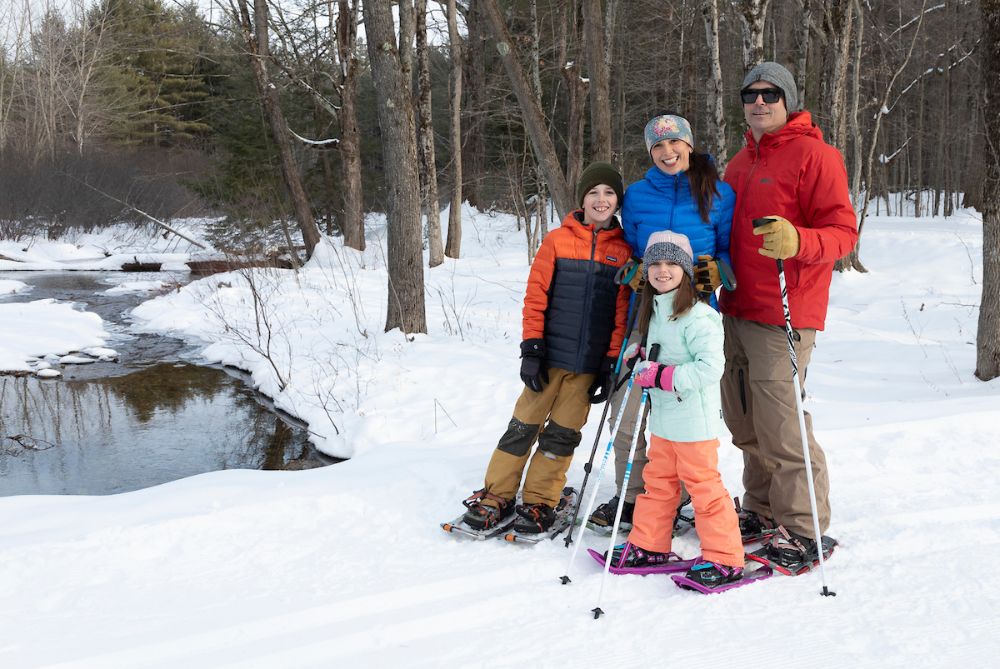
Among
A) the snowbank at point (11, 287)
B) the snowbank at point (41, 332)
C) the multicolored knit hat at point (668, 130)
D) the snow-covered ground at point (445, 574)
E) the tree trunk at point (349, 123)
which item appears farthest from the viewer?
the tree trunk at point (349, 123)

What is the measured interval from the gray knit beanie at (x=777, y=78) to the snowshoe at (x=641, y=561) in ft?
6.88

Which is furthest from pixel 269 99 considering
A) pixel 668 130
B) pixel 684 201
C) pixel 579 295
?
pixel 684 201

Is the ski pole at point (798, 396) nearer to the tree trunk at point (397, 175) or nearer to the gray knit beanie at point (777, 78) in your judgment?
the gray knit beanie at point (777, 78)

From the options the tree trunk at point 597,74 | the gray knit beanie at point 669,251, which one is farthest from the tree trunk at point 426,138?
the gray knit beanie at point 669,251

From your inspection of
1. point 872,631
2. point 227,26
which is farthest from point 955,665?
point 227,26

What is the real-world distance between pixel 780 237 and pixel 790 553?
1.40 meters

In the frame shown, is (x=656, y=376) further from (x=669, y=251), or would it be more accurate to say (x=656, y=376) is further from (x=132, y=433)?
(x=132, y=433)

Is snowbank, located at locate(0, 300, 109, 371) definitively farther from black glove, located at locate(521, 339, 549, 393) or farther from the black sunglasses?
the black sunglasses

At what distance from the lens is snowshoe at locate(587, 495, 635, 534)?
376 cm

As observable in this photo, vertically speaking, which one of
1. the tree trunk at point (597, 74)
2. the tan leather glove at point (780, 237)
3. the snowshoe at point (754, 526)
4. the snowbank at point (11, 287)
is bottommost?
the snowshoe at point (754, 526)

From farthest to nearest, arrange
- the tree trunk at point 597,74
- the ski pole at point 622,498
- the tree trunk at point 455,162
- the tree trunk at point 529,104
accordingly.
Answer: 1. the tree trunk at point 455,162
2. the tree trunk at point 597,74
3. the tree trunk at point 529,104
4. the ski pole at point 622,498

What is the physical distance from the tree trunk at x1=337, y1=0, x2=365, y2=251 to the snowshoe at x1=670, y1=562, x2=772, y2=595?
14360 mm

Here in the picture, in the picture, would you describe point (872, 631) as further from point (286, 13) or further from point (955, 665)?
point (286, 13)

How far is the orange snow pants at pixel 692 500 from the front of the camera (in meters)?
3.24
